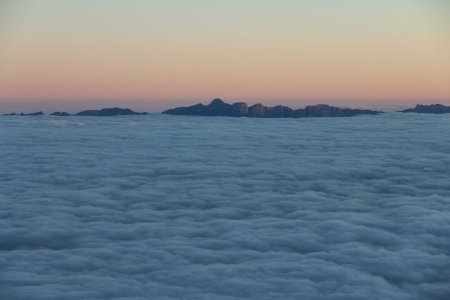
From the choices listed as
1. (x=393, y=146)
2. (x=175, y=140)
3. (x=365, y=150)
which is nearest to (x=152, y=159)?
(x=175, y=140)

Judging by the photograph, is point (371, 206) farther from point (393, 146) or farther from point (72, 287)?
point (393, 146)

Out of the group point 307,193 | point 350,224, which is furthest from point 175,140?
point 350,224

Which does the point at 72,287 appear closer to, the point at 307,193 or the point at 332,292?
the point at 332,292

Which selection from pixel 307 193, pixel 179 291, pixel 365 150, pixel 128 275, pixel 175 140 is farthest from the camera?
pixel 175 140

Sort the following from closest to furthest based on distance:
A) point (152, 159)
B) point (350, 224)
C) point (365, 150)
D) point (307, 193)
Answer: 1. point (350, 224)
2. point (307, 193)
3. point (152, 159)
4. point (365, 150)

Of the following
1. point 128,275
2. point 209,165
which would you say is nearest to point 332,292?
point 128,275

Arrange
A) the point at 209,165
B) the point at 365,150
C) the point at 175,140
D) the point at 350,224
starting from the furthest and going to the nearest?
the point at 175,140
the point at 365,150
the point at 209,165
the point at 350,224

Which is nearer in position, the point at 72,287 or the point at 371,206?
the point at 72,287

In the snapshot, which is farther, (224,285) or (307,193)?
(307,193)

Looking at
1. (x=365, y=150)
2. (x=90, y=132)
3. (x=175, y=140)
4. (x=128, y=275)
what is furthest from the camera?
(x=90, y=132)
